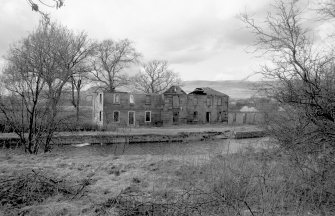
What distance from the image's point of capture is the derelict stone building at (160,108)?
137ft

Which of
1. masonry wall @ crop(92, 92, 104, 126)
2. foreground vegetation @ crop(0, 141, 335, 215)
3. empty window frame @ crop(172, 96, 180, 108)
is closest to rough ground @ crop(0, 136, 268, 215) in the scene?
foreground vegetation @ crop(0, 141, 335, 215)

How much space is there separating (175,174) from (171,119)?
38584 millimetres

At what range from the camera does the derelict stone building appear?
137ft

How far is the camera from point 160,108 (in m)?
45.1

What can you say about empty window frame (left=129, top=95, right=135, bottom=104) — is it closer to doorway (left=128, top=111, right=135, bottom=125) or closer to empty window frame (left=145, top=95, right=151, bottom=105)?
doorway (left=128, top=111, right=135, bottom=125)

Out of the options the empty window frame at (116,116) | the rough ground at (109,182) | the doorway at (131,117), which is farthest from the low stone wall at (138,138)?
the rough ground at (109,182)

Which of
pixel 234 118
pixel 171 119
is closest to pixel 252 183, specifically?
pixel 171 119

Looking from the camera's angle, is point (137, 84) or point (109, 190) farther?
point (137, 84)

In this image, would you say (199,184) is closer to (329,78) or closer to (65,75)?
(329,78)

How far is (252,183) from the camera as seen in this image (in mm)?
5484

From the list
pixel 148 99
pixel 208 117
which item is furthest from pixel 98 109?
pixel 208 117

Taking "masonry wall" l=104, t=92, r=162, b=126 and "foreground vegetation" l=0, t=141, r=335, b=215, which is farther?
"masonry wall" l=104, t=92, r=162, b=126

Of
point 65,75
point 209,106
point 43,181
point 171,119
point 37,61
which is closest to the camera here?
point 43,181

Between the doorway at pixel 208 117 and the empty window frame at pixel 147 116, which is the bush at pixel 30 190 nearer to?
the empty window frame at pixel 147 116
